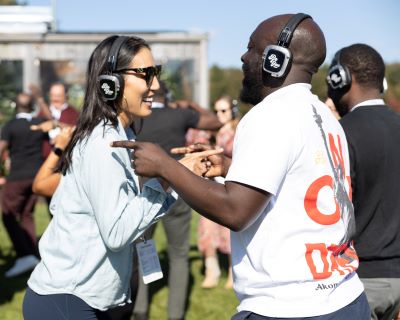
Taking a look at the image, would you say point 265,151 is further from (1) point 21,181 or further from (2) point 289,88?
(1) point 21,181

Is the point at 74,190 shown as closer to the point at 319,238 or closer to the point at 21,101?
the point at 319,238

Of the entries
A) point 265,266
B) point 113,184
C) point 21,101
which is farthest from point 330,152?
point 21,101

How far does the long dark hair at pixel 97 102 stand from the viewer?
296 cm

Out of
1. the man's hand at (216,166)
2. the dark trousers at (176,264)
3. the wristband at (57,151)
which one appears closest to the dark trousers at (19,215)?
the dark trousers at (176,264)

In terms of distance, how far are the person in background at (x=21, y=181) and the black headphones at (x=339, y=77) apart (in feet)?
17.9

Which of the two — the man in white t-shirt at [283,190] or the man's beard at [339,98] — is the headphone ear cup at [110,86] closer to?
the man in white t-shirt at [283,190]

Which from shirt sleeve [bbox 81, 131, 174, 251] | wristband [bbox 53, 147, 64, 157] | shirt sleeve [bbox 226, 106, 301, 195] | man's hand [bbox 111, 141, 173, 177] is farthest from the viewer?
wristband [bbox 53, 147, 64, 157]

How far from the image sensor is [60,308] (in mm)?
2834

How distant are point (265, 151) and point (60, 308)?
3.91 ft

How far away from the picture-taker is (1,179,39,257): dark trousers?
871 centimetres

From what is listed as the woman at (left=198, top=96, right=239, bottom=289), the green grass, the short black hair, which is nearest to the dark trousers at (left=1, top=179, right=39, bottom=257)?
the green grass

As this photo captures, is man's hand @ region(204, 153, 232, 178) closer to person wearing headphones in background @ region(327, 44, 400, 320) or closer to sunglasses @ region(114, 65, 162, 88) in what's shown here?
sunglasses @ region(114, 65, 162, 88)

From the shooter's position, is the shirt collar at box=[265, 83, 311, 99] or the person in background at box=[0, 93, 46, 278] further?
the person in background at box=[0, 93, 46, 278]

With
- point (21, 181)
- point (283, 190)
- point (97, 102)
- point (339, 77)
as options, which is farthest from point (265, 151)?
point (21, 181)
